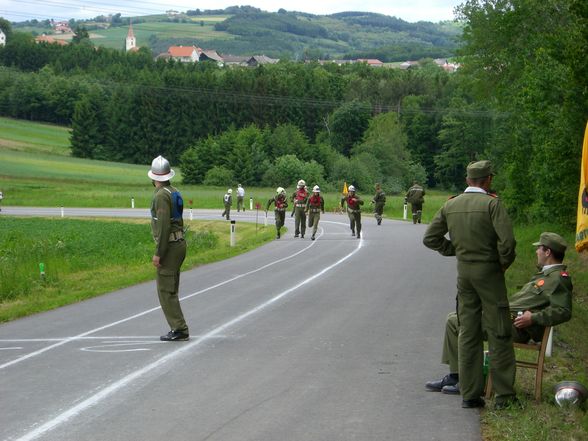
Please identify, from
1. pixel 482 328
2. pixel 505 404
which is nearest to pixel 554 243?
pixel 482 328

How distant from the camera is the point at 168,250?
39.0 ft

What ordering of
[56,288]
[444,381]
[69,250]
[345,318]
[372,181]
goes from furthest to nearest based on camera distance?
1. [372,181]
2. [69,250]
3. [56,288]
4. [345,318]
5. [444,381]

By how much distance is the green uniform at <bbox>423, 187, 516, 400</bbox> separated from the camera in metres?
7.94

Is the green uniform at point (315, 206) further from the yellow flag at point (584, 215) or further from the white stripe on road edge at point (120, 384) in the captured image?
the yellow flag at point (584, 215)

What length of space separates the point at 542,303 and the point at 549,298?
0.14 metres

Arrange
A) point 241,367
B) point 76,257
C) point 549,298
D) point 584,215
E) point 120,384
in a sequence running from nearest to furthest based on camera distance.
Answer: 1. point 584,215
2. point 549,298
3. point 120,384
4. point 241,367
5. point 76,257

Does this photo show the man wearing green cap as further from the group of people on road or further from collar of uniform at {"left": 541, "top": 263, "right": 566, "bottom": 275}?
collar of uniform at {"left": 541, "top": 263, "right": 566, "bottom": 275}

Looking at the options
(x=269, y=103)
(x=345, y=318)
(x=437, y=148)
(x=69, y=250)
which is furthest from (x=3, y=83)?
(x=345, y=318)

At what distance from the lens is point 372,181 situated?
96.7 m

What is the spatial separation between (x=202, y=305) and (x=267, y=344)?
4223 mm

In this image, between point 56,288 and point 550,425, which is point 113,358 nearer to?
point 550,425

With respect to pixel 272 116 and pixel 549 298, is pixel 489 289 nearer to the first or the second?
pixel 549 298

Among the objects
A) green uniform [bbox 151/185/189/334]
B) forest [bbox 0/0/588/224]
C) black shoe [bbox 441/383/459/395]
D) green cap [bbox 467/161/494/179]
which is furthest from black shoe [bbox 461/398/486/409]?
forest [bbox 0/0/588/224]

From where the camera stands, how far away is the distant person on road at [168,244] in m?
11.8
